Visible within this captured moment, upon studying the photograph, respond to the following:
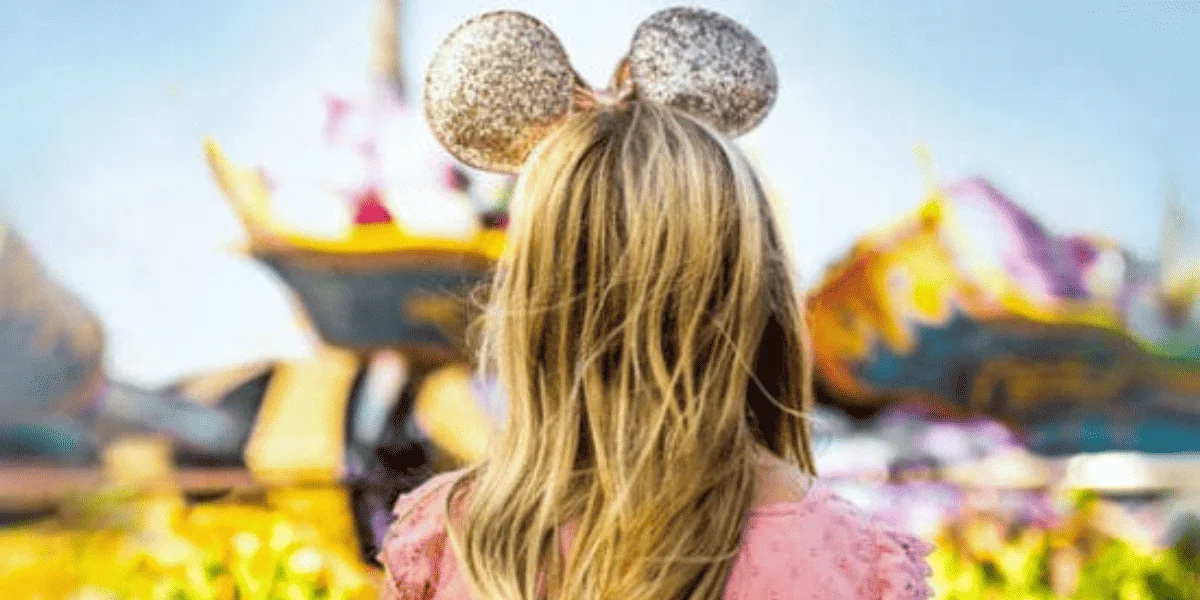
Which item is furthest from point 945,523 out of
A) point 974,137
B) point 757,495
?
point 757,495

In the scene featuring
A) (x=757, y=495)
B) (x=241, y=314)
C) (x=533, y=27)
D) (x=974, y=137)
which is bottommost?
(x=241, y=314)

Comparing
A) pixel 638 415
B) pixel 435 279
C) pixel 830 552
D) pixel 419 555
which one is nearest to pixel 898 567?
pixel 830 552

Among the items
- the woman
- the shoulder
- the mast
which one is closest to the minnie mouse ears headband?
the woman

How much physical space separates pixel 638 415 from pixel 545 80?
413 millimetres

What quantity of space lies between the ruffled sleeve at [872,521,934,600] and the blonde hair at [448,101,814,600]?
0.28ft

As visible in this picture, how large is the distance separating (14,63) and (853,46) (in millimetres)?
1003

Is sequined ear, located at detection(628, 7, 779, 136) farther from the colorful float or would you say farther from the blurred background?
the colorful float

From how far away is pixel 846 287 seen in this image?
2.56 meters

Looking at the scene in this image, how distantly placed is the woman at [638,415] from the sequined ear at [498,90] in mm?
286

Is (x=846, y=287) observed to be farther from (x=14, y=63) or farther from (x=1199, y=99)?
(x=14, y=63)

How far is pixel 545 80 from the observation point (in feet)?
5.03

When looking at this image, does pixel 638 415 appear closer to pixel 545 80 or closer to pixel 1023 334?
pixel 545 80

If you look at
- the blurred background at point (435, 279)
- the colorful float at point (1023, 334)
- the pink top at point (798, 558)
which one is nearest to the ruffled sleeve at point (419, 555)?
the pink top at point (798, 558)

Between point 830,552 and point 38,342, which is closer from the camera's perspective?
point 830,552
